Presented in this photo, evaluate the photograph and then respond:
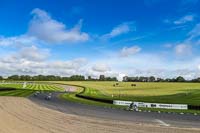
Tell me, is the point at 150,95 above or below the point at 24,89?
below

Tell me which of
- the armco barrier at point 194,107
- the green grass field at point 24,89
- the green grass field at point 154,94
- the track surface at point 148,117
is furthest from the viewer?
the green grass field at point 24,89

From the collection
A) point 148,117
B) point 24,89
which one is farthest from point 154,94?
point 148,117

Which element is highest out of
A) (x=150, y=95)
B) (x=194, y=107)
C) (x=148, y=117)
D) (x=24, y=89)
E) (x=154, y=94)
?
(x=24, y=89)

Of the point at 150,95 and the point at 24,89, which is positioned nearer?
the point at 150,95

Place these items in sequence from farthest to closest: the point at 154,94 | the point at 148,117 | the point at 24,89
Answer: the point at 24,89 → the point at 154,94 → the point at 148,117

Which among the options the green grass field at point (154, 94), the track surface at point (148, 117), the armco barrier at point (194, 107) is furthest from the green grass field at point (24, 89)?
the armco barrier at point (194, 107)

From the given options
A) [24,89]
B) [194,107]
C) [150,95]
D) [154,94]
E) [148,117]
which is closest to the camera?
[148,117]

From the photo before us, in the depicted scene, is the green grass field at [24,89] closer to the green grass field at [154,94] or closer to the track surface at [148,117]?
the green grass field at [154,94]

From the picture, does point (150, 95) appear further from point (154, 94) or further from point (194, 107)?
point (194, 107)

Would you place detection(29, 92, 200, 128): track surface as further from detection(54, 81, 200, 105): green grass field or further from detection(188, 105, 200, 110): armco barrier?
detection(54, 81, 200, 105): green grass field

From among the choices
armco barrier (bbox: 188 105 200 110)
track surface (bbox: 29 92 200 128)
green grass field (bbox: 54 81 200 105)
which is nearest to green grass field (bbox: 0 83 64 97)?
green grass field (bbox: 54 81 200 105)

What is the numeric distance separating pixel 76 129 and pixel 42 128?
2818 millimetres

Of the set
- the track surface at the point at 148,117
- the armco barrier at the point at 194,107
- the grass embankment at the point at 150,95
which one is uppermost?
the grass embankment at the point at 150,95

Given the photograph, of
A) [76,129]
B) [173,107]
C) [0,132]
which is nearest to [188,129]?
[76,129]
